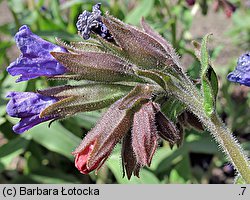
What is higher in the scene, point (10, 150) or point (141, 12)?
point (141, 12)

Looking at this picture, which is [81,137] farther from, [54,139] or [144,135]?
[144,135]

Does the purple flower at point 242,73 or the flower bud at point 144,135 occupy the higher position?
the purple flower at point 242,73

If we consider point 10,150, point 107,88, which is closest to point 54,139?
point 10,150

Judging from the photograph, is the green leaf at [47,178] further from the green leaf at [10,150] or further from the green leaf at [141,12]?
the green leaf at [141,12]

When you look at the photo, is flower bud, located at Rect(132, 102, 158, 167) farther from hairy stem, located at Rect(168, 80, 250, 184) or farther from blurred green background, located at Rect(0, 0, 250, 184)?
blurred green background, located at Rect(0, 0, 250, 184)

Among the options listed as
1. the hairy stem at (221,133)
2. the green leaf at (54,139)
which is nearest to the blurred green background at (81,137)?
the green leaf at (54,139)

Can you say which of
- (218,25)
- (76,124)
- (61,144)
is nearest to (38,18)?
(76,124)

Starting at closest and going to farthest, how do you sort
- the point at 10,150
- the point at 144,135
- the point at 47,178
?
1. the point at 144,135
2. the point at 10,150
3. the point at 47,178
